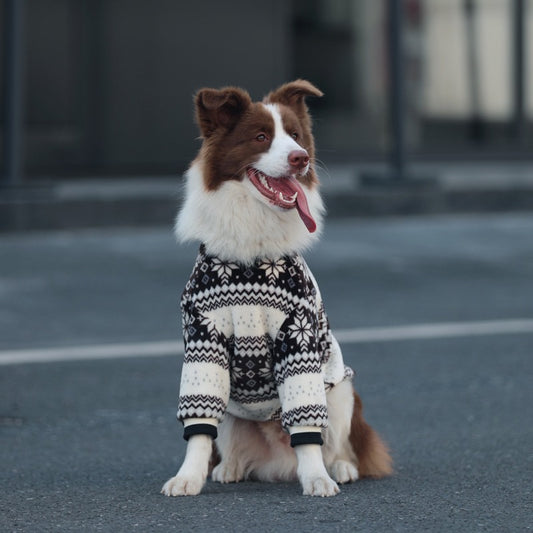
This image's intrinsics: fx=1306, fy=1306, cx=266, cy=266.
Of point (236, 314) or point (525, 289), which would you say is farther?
point (525, 289)

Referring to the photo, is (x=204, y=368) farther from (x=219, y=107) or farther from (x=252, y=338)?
(x=219, y=107)

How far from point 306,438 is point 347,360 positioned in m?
2.94

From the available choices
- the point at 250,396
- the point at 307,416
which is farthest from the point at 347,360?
the point at 307,416

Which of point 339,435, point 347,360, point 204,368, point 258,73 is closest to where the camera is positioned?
point 204,368

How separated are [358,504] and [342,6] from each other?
13.4 metres

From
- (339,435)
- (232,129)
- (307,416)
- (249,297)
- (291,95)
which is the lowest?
(339,435)

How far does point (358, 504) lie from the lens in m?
4.36

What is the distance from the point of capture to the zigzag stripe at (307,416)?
4371 millimetres

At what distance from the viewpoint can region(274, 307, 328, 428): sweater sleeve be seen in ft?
14.3

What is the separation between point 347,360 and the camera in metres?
7.33

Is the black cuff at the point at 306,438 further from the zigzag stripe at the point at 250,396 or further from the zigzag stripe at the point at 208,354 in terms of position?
the zigzag stripe at the point at 208,354

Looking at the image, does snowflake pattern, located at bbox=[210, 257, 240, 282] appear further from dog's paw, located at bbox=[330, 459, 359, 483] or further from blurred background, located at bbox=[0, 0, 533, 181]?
blurred background, located at bbox=[0, 0, 533, 181]

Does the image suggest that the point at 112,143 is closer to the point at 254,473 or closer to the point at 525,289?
the point at 525,289

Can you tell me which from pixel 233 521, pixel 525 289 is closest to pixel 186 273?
pixel 525 289
